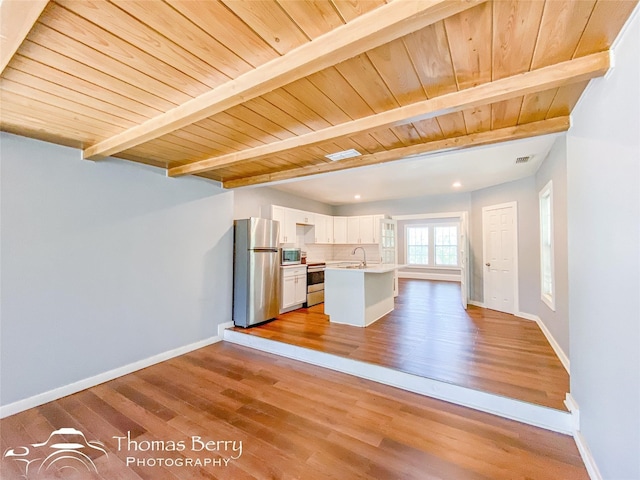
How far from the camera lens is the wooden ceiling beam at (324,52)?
1.09 m

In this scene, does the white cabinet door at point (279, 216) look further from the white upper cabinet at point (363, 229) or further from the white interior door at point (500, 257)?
the white interior door at point (500, 257)

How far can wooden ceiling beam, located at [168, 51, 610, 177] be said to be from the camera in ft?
4.81

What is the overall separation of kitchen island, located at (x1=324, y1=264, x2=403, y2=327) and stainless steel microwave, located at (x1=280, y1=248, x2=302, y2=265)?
3.48ft

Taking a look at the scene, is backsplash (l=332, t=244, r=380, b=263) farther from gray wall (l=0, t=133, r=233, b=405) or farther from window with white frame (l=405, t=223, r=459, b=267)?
gray wall (l=0, t=133, r=233, b=405)

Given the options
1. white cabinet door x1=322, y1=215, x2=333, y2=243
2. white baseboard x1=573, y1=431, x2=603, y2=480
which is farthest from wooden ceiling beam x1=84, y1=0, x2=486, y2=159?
white cabinet door x1=322, y1=215, x2=333, y2=243

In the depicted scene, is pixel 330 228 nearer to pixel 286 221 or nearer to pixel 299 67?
pixel 286 221

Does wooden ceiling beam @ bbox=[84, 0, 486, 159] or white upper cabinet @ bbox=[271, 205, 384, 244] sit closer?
wooden ceiling beam @ bbox=[84, 0, 486, 159]

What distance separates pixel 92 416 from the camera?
7.43 feet

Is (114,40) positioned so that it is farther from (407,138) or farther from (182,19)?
(407,138)

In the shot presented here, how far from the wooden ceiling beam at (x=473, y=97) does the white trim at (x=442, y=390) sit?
231 centimetres

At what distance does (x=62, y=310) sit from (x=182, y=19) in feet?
9.41

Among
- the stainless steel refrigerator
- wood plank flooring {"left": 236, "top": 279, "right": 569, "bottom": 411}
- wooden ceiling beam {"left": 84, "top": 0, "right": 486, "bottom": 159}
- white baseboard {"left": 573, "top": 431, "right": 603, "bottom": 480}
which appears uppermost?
wooden ceiling beam {"left": 84, "top": 0, "right": 486, "bottom": 159}

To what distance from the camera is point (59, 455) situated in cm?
185

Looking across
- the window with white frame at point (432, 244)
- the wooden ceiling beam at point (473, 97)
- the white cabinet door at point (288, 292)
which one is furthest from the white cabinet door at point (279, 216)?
the window with white frame at point (432, 244)
